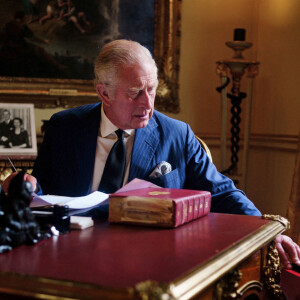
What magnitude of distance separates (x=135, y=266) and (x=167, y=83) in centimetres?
426

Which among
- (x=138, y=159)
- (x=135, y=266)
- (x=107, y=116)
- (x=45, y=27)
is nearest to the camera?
(x=135, y=266)

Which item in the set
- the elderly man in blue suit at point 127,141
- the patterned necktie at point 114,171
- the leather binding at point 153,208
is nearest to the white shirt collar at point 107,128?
the elderly man in blue suit at point 127,141

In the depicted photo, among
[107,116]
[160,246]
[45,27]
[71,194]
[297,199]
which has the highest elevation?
[45,27]

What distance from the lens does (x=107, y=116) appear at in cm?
265

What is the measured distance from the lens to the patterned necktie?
2381mm

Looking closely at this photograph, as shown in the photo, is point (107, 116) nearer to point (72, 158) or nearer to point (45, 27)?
point (72, 158)

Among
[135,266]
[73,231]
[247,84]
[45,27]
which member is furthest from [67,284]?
[247,84]

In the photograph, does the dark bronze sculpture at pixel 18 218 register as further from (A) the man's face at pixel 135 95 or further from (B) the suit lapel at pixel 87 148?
(A) the man's face at pixel 135 95

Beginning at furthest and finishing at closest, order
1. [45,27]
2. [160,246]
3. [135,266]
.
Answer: [45,27], [160,246], [135,266]

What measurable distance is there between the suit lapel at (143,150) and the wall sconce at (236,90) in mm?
2517

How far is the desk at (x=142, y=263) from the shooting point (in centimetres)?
106

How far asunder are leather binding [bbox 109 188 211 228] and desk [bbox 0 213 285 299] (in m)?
0.03

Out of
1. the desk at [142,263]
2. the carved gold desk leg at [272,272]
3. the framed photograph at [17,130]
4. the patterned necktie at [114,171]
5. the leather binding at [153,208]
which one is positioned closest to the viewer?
the desk at [142,263]

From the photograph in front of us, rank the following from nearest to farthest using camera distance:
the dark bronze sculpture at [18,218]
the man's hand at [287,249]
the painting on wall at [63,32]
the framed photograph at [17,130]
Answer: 1. the dark bronze sculpture at [18,218]
2. the man's hand at [287,249]
3. the framed photograph at [17,130]
4. the painting on wall at [63,32]
